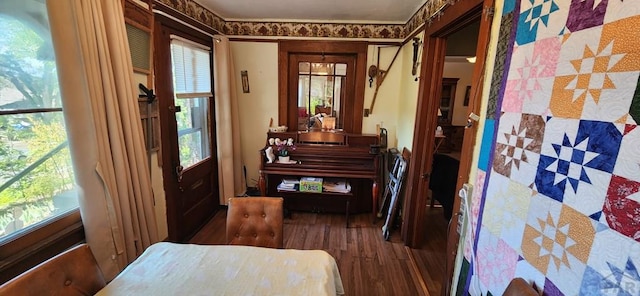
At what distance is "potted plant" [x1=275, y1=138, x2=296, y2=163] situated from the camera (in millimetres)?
2887

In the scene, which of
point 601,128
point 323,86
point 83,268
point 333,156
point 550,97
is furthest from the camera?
point 323,86

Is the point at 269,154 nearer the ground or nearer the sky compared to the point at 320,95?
nearer the ground

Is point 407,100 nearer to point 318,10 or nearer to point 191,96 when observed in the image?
point 318,10

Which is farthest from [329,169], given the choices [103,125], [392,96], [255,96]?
[103,125]

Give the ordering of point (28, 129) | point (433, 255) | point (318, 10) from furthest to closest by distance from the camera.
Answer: point (318, 10) < point (433, 255) < point (28, 129)

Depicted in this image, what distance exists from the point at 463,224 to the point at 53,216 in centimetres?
222

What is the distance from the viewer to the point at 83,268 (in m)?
1.00

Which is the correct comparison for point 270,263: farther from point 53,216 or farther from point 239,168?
point 239,168

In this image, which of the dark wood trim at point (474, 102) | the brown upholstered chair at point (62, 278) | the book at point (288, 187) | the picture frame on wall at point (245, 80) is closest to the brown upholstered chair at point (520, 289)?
the dark wood trim at point (474, 102)

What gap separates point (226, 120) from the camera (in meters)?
2.94

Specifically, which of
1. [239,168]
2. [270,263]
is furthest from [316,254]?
[239,168]

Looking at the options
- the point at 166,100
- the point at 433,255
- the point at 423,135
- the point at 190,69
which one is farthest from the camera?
the point at 190,69

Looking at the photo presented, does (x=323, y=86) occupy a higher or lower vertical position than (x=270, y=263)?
higher

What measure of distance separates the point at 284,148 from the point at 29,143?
1.98 metres
